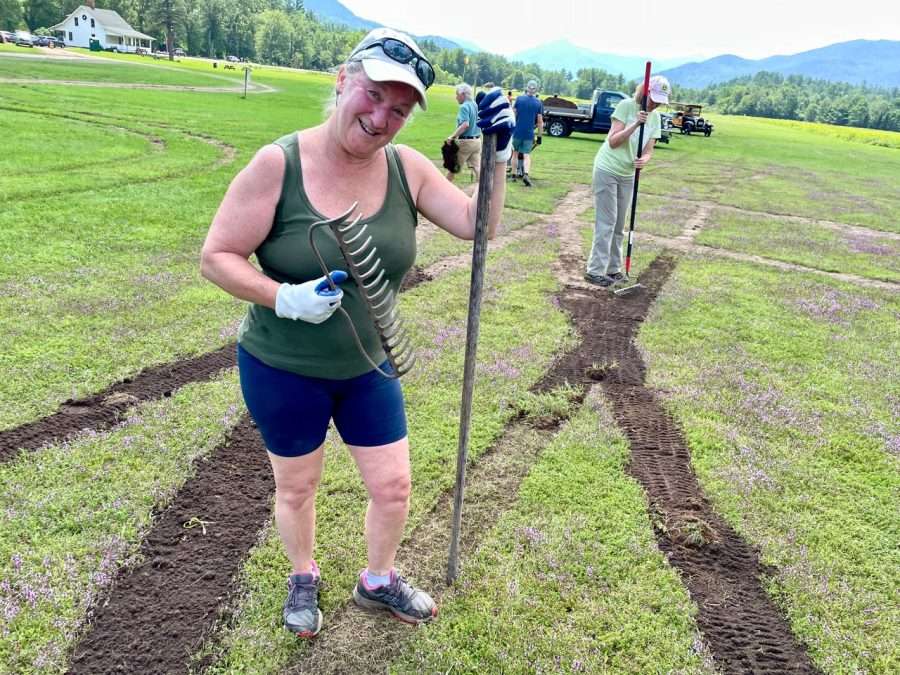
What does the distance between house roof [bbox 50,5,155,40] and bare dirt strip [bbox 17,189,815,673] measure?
105m

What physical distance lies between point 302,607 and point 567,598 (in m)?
1.30

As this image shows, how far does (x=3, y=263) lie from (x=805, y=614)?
7.94m

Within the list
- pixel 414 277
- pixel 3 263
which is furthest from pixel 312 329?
pixel 3 263

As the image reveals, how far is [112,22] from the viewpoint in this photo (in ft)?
300

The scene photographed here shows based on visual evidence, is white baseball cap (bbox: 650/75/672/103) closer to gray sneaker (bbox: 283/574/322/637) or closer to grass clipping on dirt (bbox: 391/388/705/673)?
grass clipping on dirt (bbox: 391/388/705/673)

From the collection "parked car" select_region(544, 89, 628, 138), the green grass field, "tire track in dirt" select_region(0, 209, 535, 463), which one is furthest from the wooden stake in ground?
"parked car" select_region(544, 89, 628, 138)

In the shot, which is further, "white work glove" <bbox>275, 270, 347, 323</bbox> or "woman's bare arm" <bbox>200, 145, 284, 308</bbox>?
"woman's bare arm" <bbox>200, 145, 284, 308</bbox>

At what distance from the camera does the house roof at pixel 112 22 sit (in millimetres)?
87975

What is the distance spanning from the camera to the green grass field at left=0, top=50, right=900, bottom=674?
9.52 ft

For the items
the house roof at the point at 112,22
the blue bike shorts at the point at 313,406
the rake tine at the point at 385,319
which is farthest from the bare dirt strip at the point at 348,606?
the house roof at the point at 112,22

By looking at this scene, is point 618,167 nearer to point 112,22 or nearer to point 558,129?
point 558,129

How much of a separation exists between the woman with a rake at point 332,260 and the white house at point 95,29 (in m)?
103

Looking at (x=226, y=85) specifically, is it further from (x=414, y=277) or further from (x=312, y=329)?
(x=312, y=329)

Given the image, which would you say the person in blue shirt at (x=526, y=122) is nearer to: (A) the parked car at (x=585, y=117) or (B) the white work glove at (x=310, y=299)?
(B) the white work glove at (x=310, y=299)
